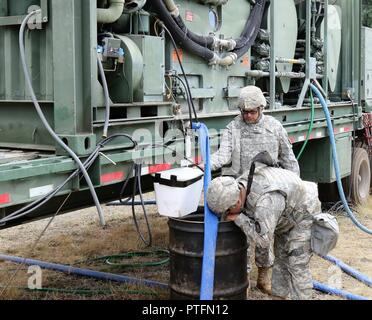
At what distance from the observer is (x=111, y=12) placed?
151 inches

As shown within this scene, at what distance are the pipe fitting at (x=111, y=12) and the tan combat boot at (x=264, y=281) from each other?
8.08 ft

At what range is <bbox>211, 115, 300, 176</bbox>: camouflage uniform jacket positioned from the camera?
450 centimetres

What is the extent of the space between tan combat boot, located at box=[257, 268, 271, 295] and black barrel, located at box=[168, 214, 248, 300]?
907 millimetres

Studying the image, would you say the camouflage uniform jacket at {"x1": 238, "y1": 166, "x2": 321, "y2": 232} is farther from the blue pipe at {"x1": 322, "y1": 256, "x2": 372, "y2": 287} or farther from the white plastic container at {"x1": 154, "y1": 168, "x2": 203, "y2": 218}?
the blue pipe at {"x1": 322, "y1": 256, "x2": 372, "y2": 287}

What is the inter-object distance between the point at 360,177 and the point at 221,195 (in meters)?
5.64

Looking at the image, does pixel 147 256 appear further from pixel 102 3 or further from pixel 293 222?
pixel 102 3

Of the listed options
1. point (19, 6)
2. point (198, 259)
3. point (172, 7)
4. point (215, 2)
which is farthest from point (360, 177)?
point (19, 6)

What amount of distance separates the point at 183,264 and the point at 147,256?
2.24m

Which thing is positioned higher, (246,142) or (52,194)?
(246,142)

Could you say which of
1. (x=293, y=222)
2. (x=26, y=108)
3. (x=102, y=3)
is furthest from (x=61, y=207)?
Answer: (x=293, y=222)

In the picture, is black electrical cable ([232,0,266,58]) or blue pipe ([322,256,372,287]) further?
black electrical cable ([232,0,266,58])

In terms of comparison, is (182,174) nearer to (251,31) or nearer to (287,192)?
(287,192)

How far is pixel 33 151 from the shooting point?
3686mm

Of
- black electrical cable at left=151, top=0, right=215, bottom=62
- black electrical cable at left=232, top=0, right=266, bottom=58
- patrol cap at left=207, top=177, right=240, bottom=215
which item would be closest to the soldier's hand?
patrol cap at left=207, top=177, right=240, bottom=215
